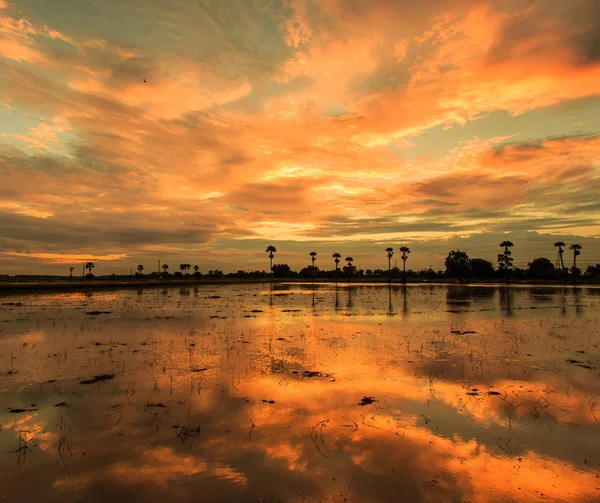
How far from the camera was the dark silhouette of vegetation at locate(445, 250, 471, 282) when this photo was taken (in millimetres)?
145962

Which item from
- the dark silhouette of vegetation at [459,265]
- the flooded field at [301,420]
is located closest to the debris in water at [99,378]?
the flooded field at [301,420]

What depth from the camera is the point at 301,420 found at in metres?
10.7

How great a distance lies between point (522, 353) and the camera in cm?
1917

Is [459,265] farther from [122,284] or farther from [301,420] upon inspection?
[301,420]

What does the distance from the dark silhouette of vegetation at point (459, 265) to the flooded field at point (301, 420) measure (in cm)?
13219

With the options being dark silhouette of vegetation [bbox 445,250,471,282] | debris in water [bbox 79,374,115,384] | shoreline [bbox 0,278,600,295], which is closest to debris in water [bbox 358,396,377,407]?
debris in water [bbox 79,374,115,384]

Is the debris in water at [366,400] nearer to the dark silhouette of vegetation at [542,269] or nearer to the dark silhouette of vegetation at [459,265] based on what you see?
the dark silhouette of vegetation at [459,265]

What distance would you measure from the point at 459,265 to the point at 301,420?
497 feet

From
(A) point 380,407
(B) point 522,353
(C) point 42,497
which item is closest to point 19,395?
(C) point 42,497

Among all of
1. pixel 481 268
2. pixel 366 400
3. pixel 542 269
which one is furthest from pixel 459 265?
pixel 366 400

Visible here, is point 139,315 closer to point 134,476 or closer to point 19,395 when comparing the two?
point 19,395

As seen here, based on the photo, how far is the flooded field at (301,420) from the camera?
7469mm

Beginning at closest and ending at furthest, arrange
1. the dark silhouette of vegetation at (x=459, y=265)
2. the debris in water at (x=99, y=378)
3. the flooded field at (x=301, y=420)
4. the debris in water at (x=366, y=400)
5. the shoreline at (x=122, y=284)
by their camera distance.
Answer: the flooded field at (x=301, y=420), the debris in water at (x=366, y=400), the debris in water at (x=99, y=378), the shoreline at (x=122, y=284), the dark silhouette of vegetation at (x=459, y=265)

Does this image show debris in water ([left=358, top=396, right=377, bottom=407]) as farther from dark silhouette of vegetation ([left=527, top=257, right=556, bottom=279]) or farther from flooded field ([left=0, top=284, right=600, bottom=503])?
dark silhouette of vegetation ([left=527, top=257, right=556, bottom=279])
